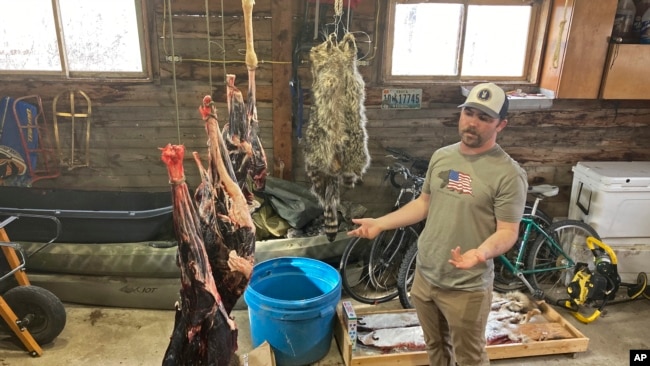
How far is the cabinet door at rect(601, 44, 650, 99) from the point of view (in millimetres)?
3123

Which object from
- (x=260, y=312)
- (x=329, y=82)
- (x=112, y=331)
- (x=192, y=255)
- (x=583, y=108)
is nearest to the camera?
(x=192, y=255)

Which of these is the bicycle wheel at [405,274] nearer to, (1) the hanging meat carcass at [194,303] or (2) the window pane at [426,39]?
(2) the window pane at [426,39]

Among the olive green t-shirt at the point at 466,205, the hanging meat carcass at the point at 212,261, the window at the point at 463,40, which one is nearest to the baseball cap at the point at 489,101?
the olive green t-shirt at the point at 466,205

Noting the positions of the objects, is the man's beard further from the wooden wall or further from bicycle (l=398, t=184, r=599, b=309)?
the wooden wall

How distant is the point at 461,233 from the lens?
186 cm

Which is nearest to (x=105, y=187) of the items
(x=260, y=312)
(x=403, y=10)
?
(x=260, y=312)

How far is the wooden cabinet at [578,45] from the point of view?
3037 mm

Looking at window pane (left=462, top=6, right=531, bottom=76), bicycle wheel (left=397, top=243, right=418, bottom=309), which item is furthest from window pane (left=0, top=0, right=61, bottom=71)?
window pane (left=462, top=6, right=531, bottom=76)

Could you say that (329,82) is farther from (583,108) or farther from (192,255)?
(583,108)

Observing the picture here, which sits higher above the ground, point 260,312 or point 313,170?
point 313,170

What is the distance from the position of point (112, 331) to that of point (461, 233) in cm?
234

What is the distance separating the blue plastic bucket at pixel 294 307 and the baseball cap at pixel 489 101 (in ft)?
4.33

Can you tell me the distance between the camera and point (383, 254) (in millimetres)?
3256

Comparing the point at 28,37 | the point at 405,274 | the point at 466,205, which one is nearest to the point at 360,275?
the point at 405,274
